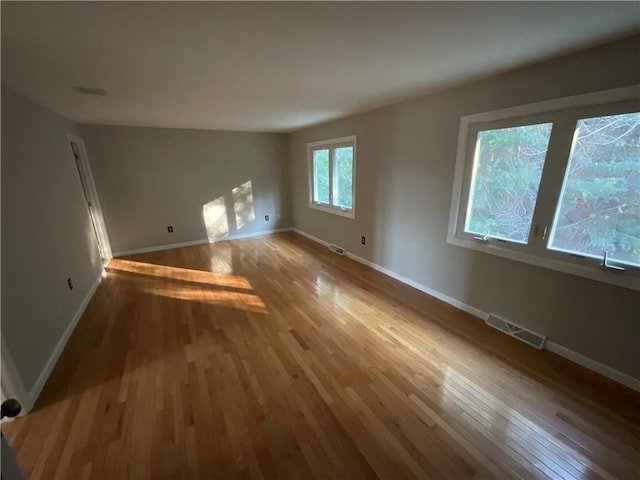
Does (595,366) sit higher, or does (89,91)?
(89,91)

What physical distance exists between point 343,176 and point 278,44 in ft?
9.65

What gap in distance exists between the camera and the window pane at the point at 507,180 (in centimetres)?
212

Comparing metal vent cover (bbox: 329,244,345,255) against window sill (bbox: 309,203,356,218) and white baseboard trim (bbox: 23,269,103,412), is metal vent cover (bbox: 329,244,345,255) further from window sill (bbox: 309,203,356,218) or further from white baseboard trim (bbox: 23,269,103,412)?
white baseboard trim (bbox: 23,269,103,412)

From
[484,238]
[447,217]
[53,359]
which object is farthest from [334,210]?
[53,359]

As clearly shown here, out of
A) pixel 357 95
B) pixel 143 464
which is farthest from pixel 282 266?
pixel 143 464

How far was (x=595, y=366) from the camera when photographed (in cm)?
195

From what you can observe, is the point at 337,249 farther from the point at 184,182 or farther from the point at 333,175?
the point at 184,182

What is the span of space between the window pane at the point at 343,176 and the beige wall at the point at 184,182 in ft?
5.87

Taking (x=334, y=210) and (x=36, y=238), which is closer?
(x=36, y=238)

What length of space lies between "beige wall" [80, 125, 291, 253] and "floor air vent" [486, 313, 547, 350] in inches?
183

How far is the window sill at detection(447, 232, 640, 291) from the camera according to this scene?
5.74 feet

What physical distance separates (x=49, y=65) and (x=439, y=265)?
362 cm

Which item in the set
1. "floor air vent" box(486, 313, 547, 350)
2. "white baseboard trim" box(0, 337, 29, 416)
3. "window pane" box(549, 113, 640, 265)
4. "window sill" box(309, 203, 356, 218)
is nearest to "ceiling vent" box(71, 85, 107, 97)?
"white baseboard trim" box(0, 337, 29, 416)

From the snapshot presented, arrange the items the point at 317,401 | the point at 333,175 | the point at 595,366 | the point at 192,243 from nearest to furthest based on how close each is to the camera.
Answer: the point at 317,401 → the point at 595,366 → the point at 333,175 → the point at 192,243
